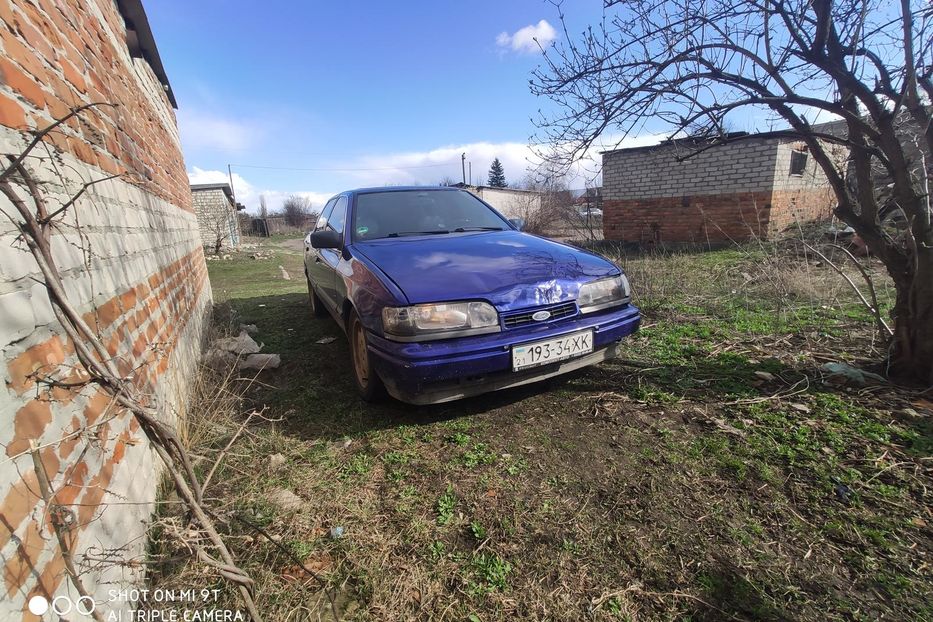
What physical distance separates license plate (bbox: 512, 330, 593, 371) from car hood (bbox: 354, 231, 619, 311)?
24 centimetres

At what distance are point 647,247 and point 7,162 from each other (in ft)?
37.2

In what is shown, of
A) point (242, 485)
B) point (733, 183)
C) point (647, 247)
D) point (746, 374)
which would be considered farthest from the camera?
point (647, 247)

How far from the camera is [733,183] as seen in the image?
31.2 ft

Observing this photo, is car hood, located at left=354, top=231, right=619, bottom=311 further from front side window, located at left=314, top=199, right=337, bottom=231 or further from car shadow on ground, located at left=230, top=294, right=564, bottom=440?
front side window, located at left=314, top=199, right=337, bottom=231

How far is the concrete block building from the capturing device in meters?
9.11

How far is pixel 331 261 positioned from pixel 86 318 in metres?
2.29

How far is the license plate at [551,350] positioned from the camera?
2.28 metres

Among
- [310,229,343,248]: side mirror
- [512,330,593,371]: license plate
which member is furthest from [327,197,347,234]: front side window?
[512,330,593,371]: license plate

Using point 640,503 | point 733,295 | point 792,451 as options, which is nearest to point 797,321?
point 733,295

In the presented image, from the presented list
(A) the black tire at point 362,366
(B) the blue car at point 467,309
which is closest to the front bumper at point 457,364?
(B) the blue car at point 467,309

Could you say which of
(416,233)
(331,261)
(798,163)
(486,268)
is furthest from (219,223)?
(798,163)

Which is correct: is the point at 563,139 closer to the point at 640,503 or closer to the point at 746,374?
the point at 746,374

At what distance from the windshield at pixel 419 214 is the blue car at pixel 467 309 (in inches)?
2.0

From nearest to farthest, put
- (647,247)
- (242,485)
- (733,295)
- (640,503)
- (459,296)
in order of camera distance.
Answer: (640,503), (242,485), (459,296), (733,295), (647,247)
